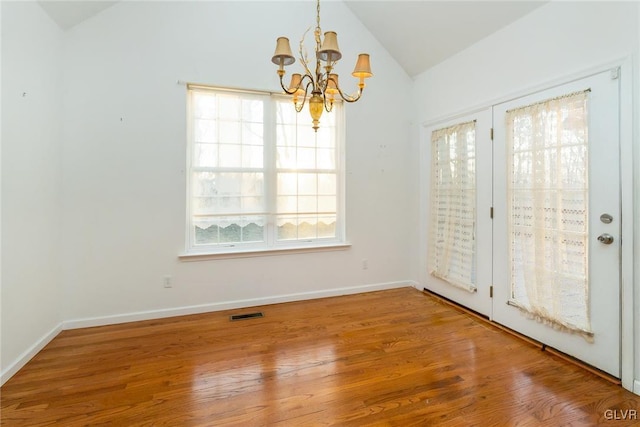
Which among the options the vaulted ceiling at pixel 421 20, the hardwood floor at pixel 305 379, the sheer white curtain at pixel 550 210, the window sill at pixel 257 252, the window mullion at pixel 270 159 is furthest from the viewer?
the window mullion at pixel 270 159

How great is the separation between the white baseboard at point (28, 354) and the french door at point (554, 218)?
4.05 m

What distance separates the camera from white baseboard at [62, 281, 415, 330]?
2979mm

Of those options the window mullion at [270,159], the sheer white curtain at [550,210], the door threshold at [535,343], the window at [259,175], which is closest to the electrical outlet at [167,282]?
the window at [259,175]

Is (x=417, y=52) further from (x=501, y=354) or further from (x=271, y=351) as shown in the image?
(x=271, y=351)

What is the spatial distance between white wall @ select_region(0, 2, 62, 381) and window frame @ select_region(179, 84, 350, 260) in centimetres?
110

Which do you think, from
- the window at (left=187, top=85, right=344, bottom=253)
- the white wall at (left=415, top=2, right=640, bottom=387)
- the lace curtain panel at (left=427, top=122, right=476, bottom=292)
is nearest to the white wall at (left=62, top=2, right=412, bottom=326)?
the window at (left=187, top=85, right=344, bottom=253)

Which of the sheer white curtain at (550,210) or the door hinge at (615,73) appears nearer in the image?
the door hinge at (615,73)

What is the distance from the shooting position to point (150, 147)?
3086 millimetres

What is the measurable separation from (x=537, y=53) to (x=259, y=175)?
292 centimetres

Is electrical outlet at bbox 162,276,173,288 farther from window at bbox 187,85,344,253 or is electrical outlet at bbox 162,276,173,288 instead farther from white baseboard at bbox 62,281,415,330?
window at bbox 187,85,344,253

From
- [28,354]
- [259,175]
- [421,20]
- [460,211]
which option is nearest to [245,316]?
→ [259,175]

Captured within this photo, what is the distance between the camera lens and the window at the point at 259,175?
3.35m

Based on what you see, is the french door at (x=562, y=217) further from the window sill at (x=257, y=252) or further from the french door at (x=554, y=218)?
the window sill at (x=257, y=252)

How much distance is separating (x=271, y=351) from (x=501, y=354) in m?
1.88
